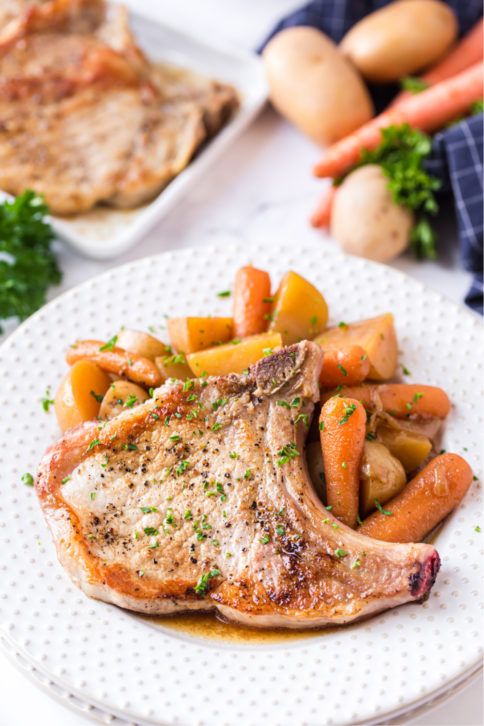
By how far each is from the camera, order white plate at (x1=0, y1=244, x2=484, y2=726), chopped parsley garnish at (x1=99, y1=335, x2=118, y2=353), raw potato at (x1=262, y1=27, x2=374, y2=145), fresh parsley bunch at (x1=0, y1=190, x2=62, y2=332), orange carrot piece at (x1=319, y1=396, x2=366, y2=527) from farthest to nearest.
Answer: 1. raw potato at (x1=262, y1=27, x2=374, y2=145)
2. fresh parsley bunch at (x1=0, y1=190, x2=62, y2=332)
3. chopped parsley garnish at (x1=99, y1=335, x2=118, y2=353)
4. orange carrot piece at (x1=319, y1=396, x2=366, y2=527)
5. white plate at (x1=0, y1=244, x2=484, y2=726)

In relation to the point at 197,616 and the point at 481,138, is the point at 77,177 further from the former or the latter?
the point at 197,616

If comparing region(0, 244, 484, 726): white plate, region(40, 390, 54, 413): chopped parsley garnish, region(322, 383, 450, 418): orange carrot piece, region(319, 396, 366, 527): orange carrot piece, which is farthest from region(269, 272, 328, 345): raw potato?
region(40, 390, 54, 413): chopped parsley garnish

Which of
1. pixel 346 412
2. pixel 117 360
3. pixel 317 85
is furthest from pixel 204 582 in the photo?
pixel 317 85

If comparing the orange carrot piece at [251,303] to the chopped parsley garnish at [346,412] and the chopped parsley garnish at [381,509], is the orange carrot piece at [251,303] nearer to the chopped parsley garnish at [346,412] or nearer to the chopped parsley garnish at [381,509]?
the chopped parsley garnish at [346,412]

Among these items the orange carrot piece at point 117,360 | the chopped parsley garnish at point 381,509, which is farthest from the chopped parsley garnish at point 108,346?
the chopped parsley garnish at point 381,509

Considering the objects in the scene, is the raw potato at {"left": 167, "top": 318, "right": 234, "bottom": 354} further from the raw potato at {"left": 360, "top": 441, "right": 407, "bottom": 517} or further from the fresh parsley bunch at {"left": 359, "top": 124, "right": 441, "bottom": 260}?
the fresh parsley bunch at {"left": 359, "top": 124, "right": 441, "bottom": 260}
